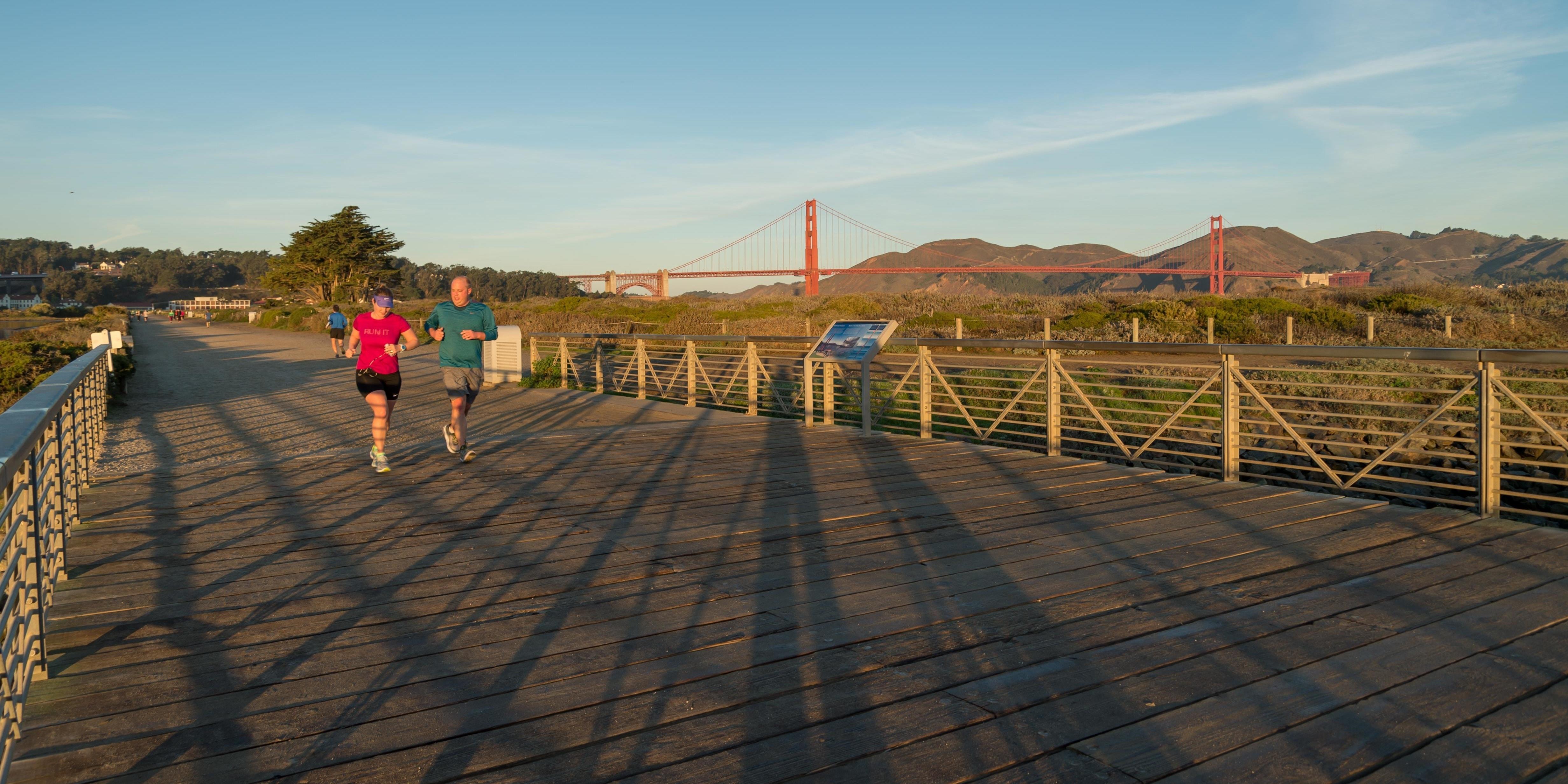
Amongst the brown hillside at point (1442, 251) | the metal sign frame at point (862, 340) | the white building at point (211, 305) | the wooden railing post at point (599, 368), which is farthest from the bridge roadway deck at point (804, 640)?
the brown hillside at point (1442, 251)

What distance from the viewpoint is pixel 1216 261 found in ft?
228

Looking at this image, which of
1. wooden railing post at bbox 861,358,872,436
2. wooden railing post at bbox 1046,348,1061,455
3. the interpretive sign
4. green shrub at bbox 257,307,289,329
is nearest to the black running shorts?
the interpretive sign

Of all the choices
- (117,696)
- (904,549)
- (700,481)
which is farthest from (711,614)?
(700,481)

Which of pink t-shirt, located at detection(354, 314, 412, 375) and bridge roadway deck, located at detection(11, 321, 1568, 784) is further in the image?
pink t-shirt, located at detection(354, 314, 412, 375)

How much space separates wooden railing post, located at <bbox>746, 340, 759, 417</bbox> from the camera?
10.0m

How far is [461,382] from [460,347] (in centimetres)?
25

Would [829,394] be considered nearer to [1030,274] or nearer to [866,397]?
[866,397]

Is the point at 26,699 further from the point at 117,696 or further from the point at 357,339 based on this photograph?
the point at 357,339

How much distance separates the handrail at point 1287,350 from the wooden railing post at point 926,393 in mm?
158

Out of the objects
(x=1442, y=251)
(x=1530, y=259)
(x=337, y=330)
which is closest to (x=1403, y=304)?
(x=337, y=330)

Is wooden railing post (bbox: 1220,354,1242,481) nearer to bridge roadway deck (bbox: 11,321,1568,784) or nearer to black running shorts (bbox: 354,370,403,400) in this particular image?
bridge roadway deck (bbox: 11,321,1568,784)

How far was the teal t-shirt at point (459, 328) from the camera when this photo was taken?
23.0 ft

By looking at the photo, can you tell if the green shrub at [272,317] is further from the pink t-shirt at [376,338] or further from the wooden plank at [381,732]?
the wooden plank at [381,732]

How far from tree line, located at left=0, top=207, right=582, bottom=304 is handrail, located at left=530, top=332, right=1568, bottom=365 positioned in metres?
3.93
